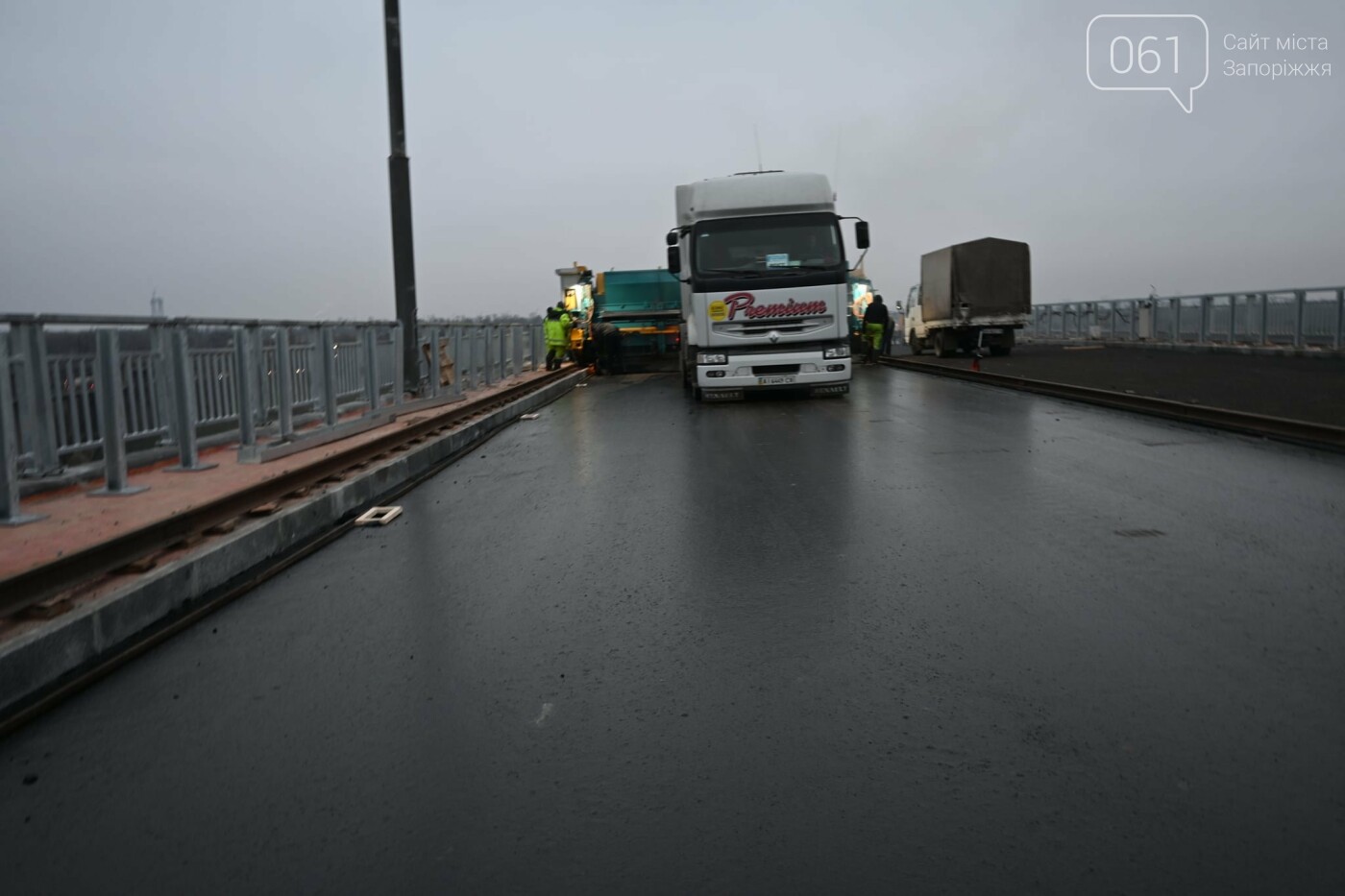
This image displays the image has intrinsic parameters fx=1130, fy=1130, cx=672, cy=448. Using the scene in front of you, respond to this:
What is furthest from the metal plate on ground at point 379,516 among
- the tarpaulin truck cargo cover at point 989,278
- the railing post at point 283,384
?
the tarpaulin truck cargo cover at point 989,278

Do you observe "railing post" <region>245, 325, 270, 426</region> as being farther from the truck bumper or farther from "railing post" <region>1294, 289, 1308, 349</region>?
"railing post" <region>1294, 289, 1308, 349</region>

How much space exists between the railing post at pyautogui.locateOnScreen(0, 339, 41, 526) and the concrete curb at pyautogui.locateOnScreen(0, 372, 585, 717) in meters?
1.60

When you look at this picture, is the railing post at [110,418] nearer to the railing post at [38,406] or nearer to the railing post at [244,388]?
the railing post at [38,406]

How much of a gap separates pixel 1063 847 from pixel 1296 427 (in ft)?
33.4

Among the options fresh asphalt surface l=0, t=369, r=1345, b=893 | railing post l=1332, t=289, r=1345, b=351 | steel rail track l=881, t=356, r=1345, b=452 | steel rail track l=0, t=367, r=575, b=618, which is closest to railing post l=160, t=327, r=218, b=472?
steel rail track l=0, t=367, r=575, b=618

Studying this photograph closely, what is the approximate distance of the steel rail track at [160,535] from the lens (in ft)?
17.8

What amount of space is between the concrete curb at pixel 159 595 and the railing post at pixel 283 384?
263 cm

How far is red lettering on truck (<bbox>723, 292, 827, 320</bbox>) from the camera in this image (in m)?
17.2

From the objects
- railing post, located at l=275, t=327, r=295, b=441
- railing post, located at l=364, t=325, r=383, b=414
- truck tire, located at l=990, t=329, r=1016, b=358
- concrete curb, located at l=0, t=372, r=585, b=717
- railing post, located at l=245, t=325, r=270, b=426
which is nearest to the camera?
concrete curb, located at l=0, t=372, r=585, b=717

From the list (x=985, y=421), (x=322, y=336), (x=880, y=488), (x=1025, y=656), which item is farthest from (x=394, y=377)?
(x=1025, y=656)

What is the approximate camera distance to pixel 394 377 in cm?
1645

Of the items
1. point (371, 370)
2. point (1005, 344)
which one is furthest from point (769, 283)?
point (1005, 344)

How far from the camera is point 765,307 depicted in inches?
680

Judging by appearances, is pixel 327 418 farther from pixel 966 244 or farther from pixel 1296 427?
pixel 966 244
